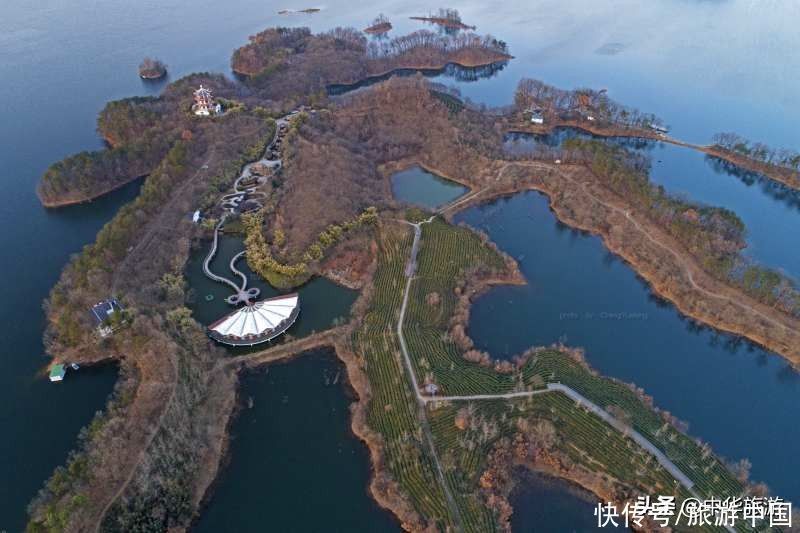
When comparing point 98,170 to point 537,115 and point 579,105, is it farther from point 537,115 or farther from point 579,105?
point 579,105

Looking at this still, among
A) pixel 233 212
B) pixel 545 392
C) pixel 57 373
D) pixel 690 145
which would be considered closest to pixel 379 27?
pixel 690 145

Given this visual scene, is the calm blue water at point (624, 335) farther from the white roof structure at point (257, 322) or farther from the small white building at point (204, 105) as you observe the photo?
the small white building at point (204, 105)

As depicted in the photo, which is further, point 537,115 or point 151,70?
point 151,70

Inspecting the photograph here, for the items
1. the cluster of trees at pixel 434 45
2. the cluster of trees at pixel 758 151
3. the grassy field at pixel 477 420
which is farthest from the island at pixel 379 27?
the grassy field at pixel 477 420

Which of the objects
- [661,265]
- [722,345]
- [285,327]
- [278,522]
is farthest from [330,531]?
[661,265]

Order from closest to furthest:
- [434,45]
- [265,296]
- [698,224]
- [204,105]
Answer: [265,296] < [698,224] < [204,105] < [434,45]

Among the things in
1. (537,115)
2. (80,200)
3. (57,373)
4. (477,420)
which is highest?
(537,115)
